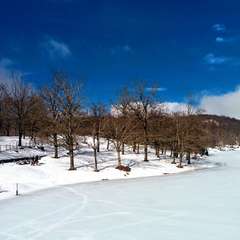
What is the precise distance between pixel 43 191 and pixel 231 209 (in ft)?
47.1

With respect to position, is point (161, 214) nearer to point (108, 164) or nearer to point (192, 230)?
point (192, 230)

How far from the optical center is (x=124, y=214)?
20.5 meters

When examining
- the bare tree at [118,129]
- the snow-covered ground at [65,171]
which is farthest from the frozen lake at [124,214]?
the bare tree at [118,129]

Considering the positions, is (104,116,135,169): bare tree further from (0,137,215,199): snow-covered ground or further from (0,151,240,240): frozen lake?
(0,151,240,240): frozen lake

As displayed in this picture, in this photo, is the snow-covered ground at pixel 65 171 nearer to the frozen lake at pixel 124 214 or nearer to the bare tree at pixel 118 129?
the bare tree at pixel 118 129

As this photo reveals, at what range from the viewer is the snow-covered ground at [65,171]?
3362cm

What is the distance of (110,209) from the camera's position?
869 inches

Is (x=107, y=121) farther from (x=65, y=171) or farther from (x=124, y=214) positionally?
(x=124, y=214)

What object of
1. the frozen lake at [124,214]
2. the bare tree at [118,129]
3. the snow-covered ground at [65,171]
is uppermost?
the bare tree at [118,129]

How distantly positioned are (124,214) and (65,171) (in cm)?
2201

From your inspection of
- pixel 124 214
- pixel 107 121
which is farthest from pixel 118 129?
pixel 124 214

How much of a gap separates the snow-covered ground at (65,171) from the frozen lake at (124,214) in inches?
150

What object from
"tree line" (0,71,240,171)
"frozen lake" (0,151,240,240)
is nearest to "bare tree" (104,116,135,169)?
"tree line" (0,71,240,171)

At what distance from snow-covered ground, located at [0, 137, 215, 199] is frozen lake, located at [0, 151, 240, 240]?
381 cm
